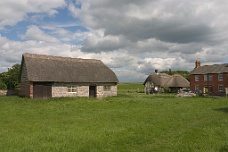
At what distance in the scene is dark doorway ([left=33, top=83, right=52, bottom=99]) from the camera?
34531mm

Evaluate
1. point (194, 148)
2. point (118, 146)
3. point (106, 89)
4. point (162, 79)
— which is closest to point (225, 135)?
point (194, 148)

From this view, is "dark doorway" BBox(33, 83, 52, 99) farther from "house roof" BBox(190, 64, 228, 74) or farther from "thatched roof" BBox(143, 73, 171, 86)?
"thatched roof" BBox(143, 73, 171, 86)

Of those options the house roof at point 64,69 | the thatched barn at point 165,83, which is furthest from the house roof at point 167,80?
the house roof at point 64,69

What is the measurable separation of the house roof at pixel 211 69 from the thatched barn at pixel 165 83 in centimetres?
611

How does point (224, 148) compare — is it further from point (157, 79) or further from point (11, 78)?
point (157, 79)

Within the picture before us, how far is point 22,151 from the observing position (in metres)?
9.66

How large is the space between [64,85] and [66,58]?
6353mm

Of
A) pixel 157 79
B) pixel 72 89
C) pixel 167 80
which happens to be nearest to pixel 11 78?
pixel 72 89

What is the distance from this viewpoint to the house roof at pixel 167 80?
67.4 metres

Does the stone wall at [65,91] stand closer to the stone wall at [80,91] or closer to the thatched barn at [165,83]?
the stone wall at [80,91]

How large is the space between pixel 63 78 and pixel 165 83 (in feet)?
127

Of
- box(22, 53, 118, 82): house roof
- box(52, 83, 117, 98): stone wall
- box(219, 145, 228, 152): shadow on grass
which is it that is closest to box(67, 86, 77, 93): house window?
box(52, 83, 117, 98): stone wall

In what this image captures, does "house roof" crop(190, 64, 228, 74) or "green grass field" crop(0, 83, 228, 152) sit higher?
"house roof" crop(190, 64, 228, 74)

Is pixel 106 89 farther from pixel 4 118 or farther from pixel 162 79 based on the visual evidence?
pixel 162 79
